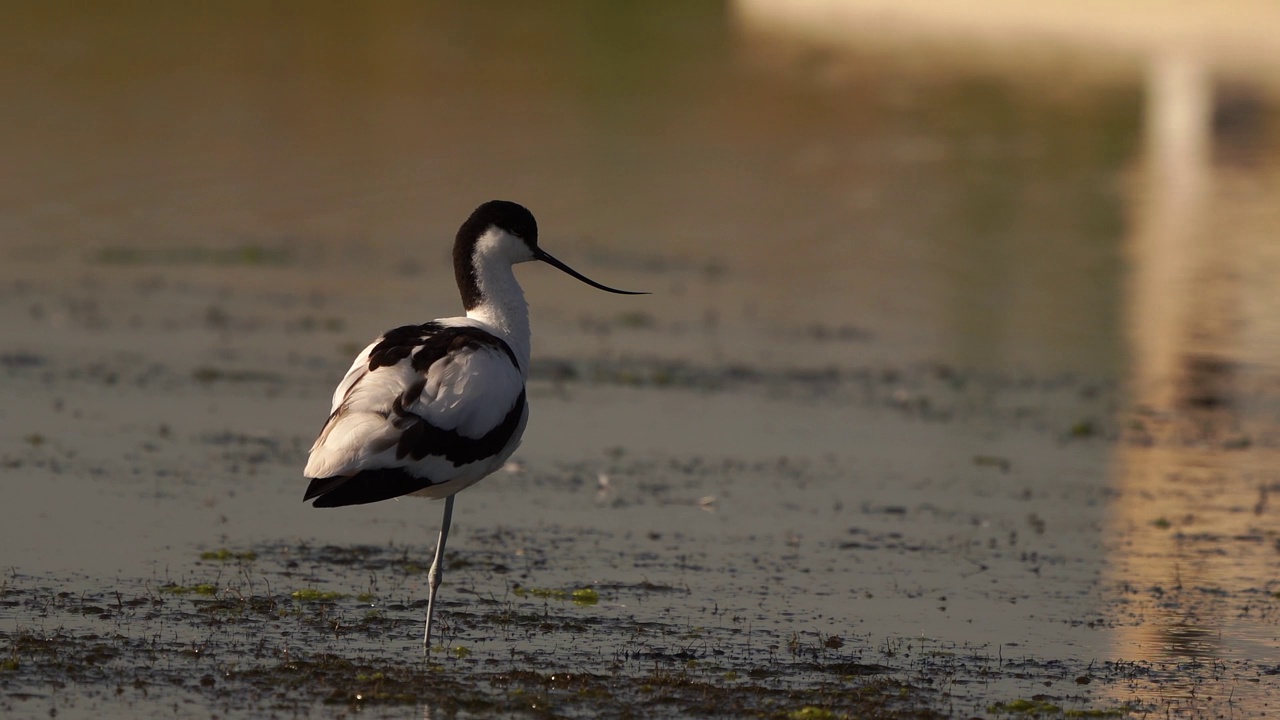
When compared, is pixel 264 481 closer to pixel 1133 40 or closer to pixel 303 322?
pixel 303 322

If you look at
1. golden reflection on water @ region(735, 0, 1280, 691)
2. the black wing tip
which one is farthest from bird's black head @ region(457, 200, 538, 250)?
golden reflection on water @ region(735, 0, 1280, 691)

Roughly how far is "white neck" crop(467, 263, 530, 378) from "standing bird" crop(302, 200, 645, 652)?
2 cm

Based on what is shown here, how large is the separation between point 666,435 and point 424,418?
466 cm

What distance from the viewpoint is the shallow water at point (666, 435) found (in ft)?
24.8

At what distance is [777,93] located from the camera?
41.2 m

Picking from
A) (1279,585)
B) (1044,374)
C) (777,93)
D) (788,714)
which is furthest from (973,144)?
(788,714)

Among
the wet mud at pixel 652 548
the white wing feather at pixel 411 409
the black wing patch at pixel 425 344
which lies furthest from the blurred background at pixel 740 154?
the white wing feather at pixel 411 409

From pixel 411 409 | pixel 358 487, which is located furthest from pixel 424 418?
pixel 358 487

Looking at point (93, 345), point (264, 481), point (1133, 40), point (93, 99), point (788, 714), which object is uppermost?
point (1133, 40)

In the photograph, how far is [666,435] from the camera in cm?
1217

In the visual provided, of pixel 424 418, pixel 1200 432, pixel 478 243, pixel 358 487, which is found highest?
pixel 478 243

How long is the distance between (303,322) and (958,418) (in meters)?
4.93

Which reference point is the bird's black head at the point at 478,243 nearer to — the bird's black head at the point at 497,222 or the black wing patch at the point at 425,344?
the bird's black head at the point at 497,222

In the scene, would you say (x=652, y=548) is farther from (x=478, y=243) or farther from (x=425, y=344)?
(x=425, y=344)
